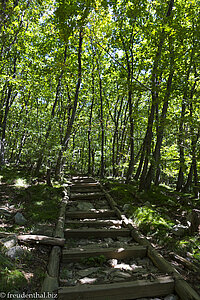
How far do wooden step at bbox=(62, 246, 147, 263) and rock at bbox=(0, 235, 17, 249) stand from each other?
940mm

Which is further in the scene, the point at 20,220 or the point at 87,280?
the point at 20,220

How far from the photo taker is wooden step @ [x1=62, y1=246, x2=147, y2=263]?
3455mm

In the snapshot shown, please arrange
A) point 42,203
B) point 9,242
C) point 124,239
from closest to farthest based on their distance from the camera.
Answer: point 9,242 < point 124,239 < point 42,203

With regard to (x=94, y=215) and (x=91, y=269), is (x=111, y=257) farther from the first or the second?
(x=94, y=215)

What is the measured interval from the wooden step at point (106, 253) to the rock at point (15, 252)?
2.54 feet

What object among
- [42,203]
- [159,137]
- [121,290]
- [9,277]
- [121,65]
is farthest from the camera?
[159,137]

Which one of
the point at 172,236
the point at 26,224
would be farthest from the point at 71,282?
the point at 172,236

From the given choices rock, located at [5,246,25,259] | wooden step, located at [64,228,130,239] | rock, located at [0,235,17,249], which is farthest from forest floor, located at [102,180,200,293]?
rock, located at [0,235,17,249]

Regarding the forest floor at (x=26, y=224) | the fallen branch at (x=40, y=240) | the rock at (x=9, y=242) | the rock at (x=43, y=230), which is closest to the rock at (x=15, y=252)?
the forest floor at (x=26, y=224)

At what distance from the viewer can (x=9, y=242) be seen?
3.25 metres

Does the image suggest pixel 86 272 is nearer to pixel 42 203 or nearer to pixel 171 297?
pixel 171 297

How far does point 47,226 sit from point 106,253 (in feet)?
6.07

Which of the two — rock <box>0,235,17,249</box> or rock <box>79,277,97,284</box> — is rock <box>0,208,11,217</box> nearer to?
rock <box>0,235,17,249</box>

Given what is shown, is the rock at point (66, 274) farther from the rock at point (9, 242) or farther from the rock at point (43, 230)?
the rock at point (43, 230)
